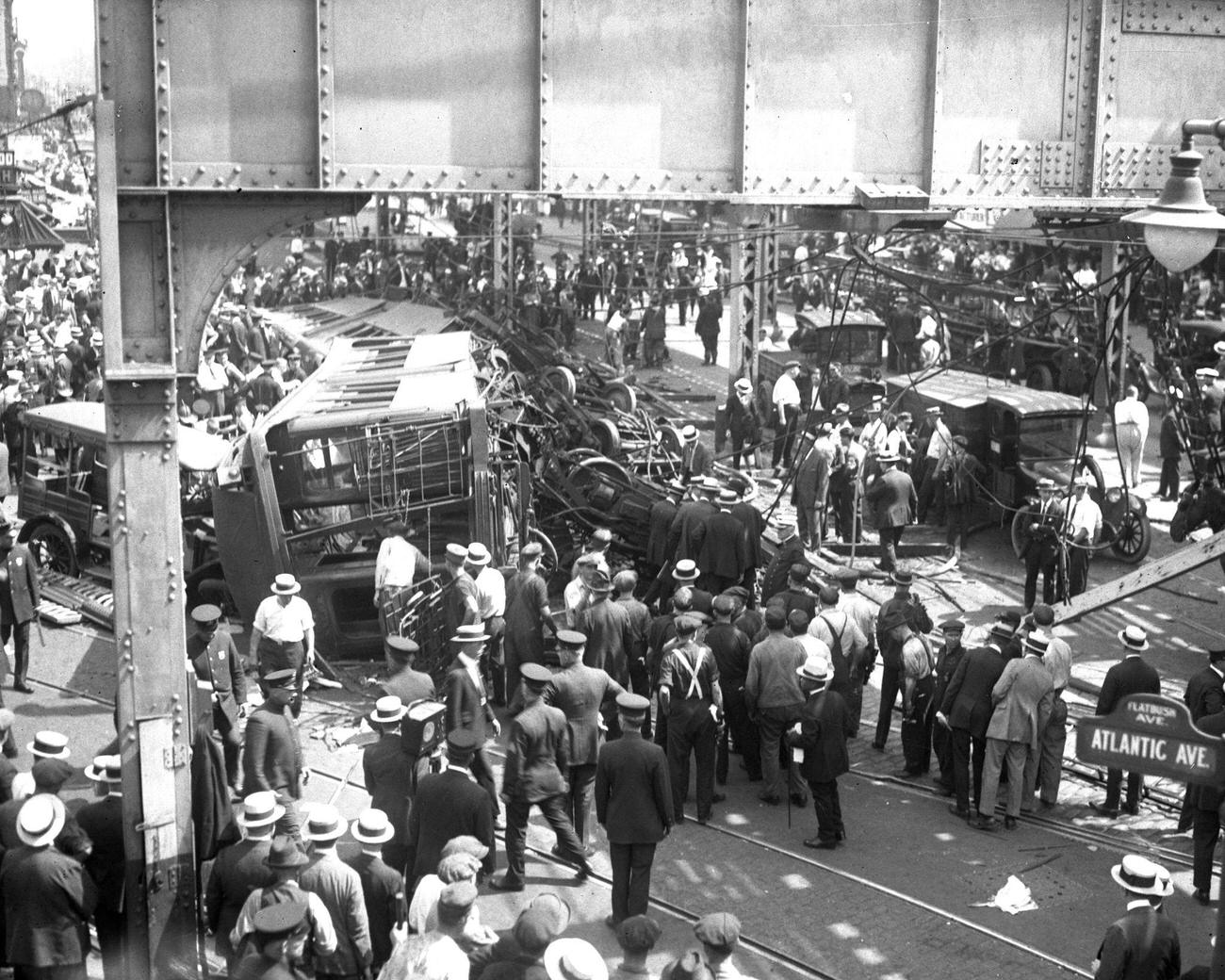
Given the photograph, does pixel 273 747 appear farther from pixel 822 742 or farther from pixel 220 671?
pixel 822 742

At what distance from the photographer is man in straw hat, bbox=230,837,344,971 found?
315 inches

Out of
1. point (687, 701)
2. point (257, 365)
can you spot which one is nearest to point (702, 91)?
point (687, 701)

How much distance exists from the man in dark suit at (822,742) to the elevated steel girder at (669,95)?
11.9 feet

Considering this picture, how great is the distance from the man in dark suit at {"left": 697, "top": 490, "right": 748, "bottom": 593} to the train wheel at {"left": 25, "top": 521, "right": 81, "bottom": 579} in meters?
7.39

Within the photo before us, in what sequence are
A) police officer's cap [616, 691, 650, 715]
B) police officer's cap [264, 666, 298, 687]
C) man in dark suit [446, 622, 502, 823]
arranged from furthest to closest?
man in dark suit [446, 622, 502, 823] → police officer's cap [264, 666, 298, 687] → police officer's cap [616, 691, 650, 715]

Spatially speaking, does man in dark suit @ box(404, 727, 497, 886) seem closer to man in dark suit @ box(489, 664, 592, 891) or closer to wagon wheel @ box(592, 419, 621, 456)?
man in dark suit @ box(489, 664, 592, 891)

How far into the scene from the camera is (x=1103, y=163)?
1286 cm

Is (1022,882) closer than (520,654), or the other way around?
(1022,882)

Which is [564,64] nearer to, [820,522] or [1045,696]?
[1045,696]

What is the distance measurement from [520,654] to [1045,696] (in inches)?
186

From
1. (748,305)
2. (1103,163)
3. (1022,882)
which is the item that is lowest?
(1022,882)

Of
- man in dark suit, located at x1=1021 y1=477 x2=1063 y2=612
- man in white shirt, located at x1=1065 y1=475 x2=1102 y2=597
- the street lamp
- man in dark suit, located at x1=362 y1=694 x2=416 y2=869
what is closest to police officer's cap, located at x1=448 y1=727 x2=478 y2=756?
man in dark suit, located at x1=362 y1=694 x2=416 y2=869

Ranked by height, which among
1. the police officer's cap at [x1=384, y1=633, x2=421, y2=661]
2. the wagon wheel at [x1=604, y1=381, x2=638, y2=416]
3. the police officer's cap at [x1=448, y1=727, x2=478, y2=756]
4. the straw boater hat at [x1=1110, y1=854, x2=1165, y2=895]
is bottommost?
the straw boater hat at [x1=1110, y1=854, x2=1165, y2=895]

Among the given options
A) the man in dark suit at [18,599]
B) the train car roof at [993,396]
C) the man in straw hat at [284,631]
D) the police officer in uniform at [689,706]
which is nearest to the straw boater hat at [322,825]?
the police officer in uniform at [689,706]
